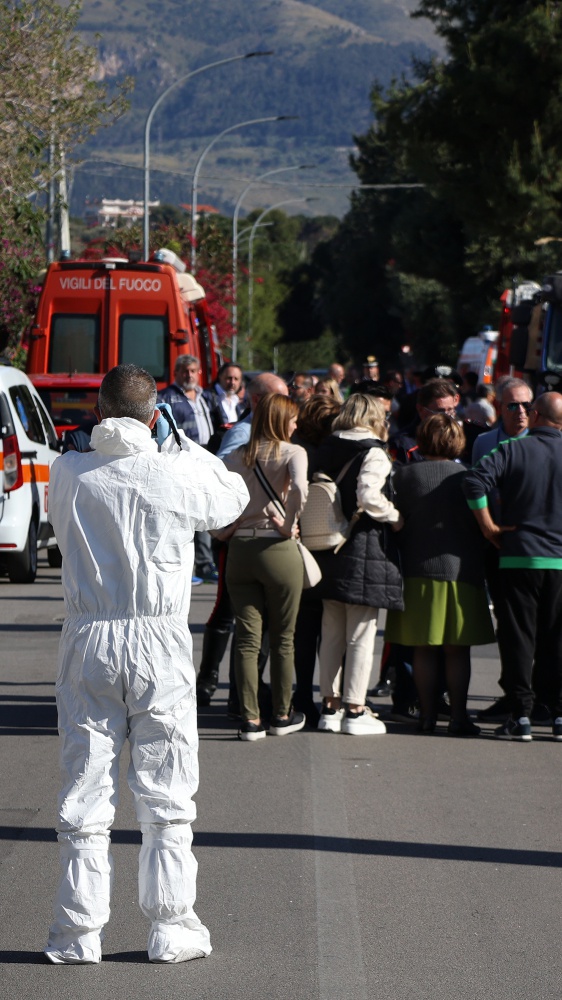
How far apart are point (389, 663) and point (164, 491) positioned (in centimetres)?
510

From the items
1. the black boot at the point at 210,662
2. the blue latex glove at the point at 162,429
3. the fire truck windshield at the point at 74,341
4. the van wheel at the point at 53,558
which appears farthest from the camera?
the fire truck windshield at the point at 74,341

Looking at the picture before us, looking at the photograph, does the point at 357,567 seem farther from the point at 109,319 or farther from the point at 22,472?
the point at 109,319

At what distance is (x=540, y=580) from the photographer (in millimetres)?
8461

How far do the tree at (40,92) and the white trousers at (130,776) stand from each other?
1617cm

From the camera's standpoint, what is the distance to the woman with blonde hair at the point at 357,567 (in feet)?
27.4

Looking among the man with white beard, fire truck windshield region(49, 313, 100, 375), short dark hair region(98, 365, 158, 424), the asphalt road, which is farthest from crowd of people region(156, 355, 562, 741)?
fire truck windshield region(49, 313, 100, 375)

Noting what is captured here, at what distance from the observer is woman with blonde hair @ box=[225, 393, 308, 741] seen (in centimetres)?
815

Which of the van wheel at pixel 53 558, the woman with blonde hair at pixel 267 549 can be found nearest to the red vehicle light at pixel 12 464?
the van wheel at pixel 53 558

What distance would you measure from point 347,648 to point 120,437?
4044mm

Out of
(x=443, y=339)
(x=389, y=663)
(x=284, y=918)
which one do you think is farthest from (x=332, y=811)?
(x=443, y=339)

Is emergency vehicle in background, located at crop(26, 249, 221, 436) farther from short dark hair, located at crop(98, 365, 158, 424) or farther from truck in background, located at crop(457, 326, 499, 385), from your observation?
short dark hair, located at crop(98, 365, 158, 424)

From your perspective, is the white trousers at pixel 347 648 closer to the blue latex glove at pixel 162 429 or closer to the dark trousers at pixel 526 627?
the dark trousers at pixel 526 627

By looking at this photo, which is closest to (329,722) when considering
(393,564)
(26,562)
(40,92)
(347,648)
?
(347,648)

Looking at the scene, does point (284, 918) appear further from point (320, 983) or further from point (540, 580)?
point (540, 580)
